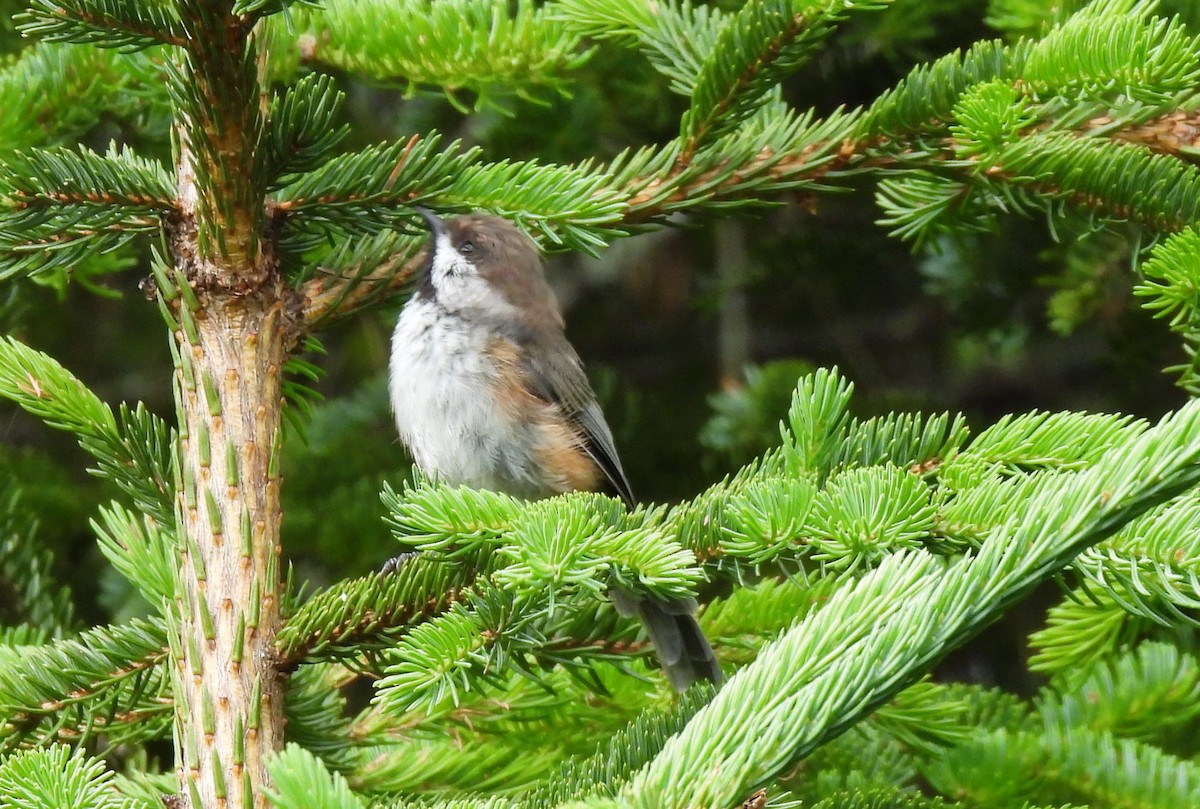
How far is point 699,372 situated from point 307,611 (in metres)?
4.06

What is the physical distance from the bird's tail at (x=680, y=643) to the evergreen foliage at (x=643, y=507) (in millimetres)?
56

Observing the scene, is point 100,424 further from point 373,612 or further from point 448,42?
point 448,42

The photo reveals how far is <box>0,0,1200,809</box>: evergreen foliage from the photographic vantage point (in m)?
1.74

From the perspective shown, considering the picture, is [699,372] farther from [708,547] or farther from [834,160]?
[708,547]

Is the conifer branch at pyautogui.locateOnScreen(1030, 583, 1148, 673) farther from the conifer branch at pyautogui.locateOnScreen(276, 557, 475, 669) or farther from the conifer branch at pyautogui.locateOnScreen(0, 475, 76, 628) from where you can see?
the conifer branch at pyautogui.locateOnScreen(0, 475, 76, 628)

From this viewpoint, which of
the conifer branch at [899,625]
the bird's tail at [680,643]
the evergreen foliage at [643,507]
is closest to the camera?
the conifer branch at [899,625]

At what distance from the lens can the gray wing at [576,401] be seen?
14.0 feet

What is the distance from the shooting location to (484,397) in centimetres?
404

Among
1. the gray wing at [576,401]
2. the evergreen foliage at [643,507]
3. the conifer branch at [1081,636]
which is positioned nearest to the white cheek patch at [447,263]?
the gray wing at [576,401]

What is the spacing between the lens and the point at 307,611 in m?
2.40

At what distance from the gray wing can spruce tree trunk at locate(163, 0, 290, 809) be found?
164 centimetres

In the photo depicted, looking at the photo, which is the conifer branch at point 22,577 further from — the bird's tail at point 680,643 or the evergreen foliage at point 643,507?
the bird's tail at point 680,643

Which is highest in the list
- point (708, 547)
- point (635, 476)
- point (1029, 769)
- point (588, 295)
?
point (588, 295)

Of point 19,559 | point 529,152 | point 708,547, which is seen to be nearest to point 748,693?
point 708,547
